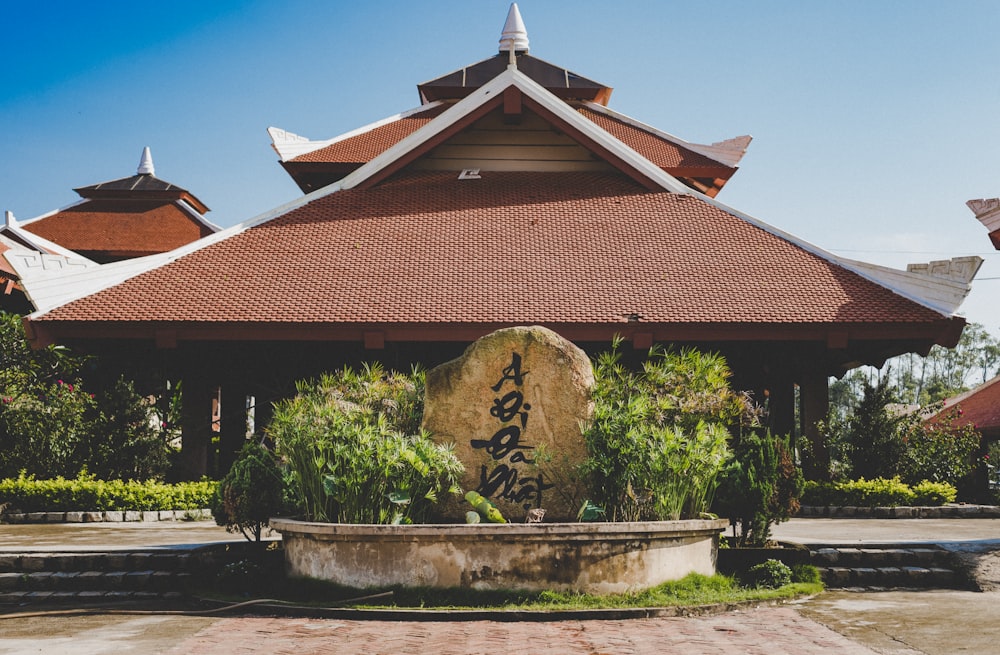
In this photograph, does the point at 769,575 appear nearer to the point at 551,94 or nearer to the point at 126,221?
the point at 551,94

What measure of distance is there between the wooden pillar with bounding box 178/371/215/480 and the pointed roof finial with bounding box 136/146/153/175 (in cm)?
2121

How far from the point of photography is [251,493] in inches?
348

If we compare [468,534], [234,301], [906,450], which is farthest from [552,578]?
[906,450]

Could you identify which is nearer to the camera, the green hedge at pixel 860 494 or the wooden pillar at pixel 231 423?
the green hedge at pixel 860 494

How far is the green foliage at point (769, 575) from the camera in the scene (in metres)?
8.39

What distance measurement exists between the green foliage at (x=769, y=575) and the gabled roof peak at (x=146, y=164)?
1157 inches

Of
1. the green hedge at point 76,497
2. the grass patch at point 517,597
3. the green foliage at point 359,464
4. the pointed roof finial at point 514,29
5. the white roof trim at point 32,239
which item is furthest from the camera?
the pointed roof finial at point 514,29

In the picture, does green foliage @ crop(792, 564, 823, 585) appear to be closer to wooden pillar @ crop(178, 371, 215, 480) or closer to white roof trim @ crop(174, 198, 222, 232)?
wooden pillar @ crop(178, 371, 215, 480)

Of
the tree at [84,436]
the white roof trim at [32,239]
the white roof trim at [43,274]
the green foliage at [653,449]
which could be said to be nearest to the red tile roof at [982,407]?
the green foliage at [653,449]

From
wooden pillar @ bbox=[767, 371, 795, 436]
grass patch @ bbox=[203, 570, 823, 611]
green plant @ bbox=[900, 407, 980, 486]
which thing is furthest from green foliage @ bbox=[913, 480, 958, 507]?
grass patch @ bbox=[203, 570, 823, 611]

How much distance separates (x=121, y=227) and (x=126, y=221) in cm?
37

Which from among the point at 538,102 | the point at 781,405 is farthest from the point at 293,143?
the point at 781,405

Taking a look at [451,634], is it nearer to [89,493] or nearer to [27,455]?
[89,493]

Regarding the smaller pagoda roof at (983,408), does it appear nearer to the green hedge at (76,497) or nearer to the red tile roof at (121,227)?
the green hedge at (76,497)
